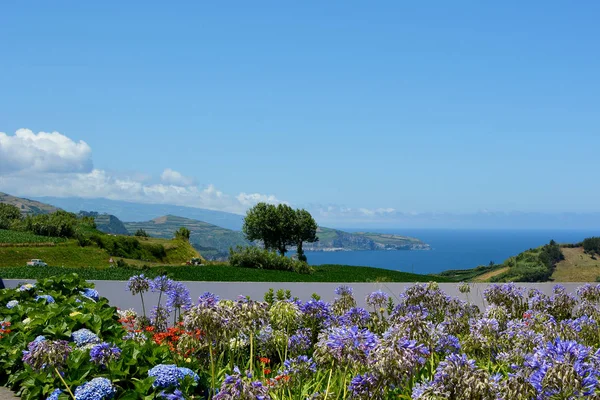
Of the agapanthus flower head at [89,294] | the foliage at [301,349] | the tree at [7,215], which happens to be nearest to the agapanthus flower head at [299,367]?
the foliage at [301,349]

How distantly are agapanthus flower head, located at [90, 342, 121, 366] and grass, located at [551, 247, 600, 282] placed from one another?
3491 cm

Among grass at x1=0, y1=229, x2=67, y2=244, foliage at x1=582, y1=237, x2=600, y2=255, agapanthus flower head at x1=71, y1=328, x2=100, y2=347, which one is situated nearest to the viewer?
agapanthus flower head at x1=71, y1=328, x2=100, y2=347

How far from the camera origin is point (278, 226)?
50.3 m

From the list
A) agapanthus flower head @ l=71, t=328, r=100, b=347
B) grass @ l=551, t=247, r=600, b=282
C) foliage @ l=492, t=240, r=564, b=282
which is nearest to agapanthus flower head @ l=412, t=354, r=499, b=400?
agapanthus flower head @ l=71, t=328, r=100, b=347

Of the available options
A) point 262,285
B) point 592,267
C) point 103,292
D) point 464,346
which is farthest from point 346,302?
point 592,267

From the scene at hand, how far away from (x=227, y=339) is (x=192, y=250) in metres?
38.2

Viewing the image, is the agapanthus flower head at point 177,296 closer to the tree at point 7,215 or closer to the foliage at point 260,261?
the foliage at point 260,261

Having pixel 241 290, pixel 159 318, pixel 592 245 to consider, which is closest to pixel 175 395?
pixel 159 318

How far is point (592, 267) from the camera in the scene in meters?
37.2

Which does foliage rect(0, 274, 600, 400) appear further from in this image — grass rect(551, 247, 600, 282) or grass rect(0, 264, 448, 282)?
grass rect(551, 247, 600, 282)

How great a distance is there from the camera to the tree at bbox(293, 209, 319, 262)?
50719 mm

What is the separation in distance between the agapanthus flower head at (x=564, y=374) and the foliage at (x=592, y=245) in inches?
1544

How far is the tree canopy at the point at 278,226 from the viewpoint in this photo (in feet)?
165

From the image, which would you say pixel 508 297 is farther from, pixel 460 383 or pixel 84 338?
pixel 460 383
